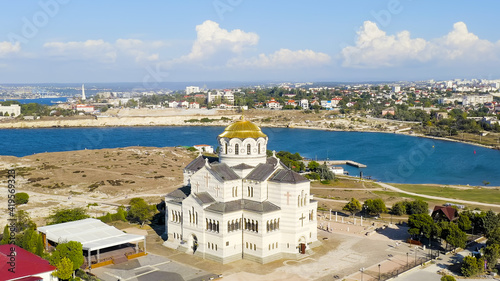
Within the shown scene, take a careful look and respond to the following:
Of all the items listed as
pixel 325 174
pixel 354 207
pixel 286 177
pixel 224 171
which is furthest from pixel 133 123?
pixel 286 177

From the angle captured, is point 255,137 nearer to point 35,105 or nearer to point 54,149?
point 54,149

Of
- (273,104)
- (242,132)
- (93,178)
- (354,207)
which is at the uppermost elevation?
(242,132)

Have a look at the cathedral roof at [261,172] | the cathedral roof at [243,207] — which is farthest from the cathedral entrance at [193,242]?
the cathedral roof at [261,172]

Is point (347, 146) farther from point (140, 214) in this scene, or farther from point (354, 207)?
point (140, 214)

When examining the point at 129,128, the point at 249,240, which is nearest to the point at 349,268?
the point at 249,240

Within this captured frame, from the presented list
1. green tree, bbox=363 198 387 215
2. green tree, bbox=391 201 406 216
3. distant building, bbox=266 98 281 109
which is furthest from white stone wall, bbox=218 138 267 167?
distant building, bbox=266 98 281 109

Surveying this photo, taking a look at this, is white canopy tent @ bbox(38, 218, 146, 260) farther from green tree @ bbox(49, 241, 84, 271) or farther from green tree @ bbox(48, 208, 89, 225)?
green tree @ bbox(48, 208, 89, 225)

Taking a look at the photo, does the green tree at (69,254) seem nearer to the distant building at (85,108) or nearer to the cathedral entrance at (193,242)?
the cathedral entrance at (193,242)
